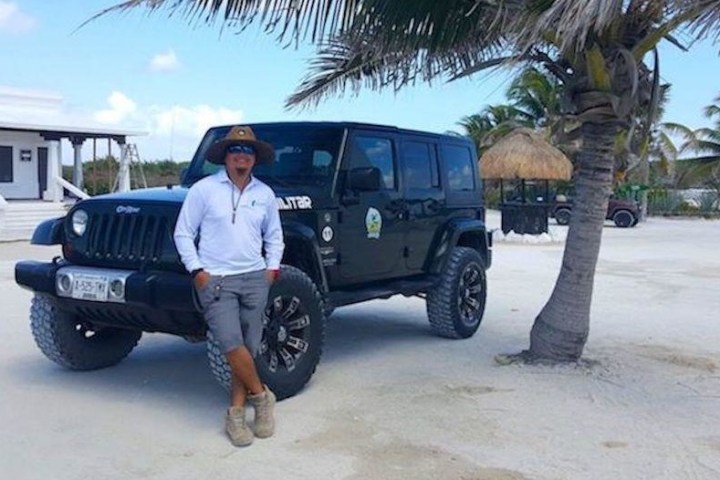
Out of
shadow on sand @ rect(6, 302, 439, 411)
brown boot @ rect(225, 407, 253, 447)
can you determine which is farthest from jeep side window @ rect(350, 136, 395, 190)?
brown boot @ rect(225, 407, 253, 447)

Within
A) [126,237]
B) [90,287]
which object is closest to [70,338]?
[90,287]

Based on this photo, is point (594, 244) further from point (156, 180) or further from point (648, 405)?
point (156, 180)

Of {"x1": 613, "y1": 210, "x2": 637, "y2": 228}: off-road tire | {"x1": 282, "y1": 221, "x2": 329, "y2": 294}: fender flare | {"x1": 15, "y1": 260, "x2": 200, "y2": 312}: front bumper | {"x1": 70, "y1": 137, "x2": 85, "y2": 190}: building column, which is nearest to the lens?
{"x1": 15, "y1": 260, "x2": 200, "y2": 312}: front bumper


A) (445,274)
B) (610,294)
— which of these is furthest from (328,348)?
(610,294)

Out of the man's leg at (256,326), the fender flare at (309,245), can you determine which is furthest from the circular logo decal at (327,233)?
the man's leg at (256,326)

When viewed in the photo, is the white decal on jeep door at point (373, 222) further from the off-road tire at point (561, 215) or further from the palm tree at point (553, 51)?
the off-road tire at point (561, 215)

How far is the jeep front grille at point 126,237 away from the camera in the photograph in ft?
18.5

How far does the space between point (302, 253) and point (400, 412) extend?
4.73 ft

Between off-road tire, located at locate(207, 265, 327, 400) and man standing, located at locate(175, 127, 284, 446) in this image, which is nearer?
man standing, located at locate(175, 127, 284, 446)

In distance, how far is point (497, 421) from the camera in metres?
5.45

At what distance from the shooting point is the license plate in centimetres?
557

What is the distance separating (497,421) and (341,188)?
2.34 metres

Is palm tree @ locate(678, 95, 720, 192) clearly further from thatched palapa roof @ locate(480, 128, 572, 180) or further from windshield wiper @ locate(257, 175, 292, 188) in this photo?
windshield wiper @ locate(257, 175, 292, 188)

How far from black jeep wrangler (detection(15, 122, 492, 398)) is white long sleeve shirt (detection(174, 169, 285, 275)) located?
0.33 m
